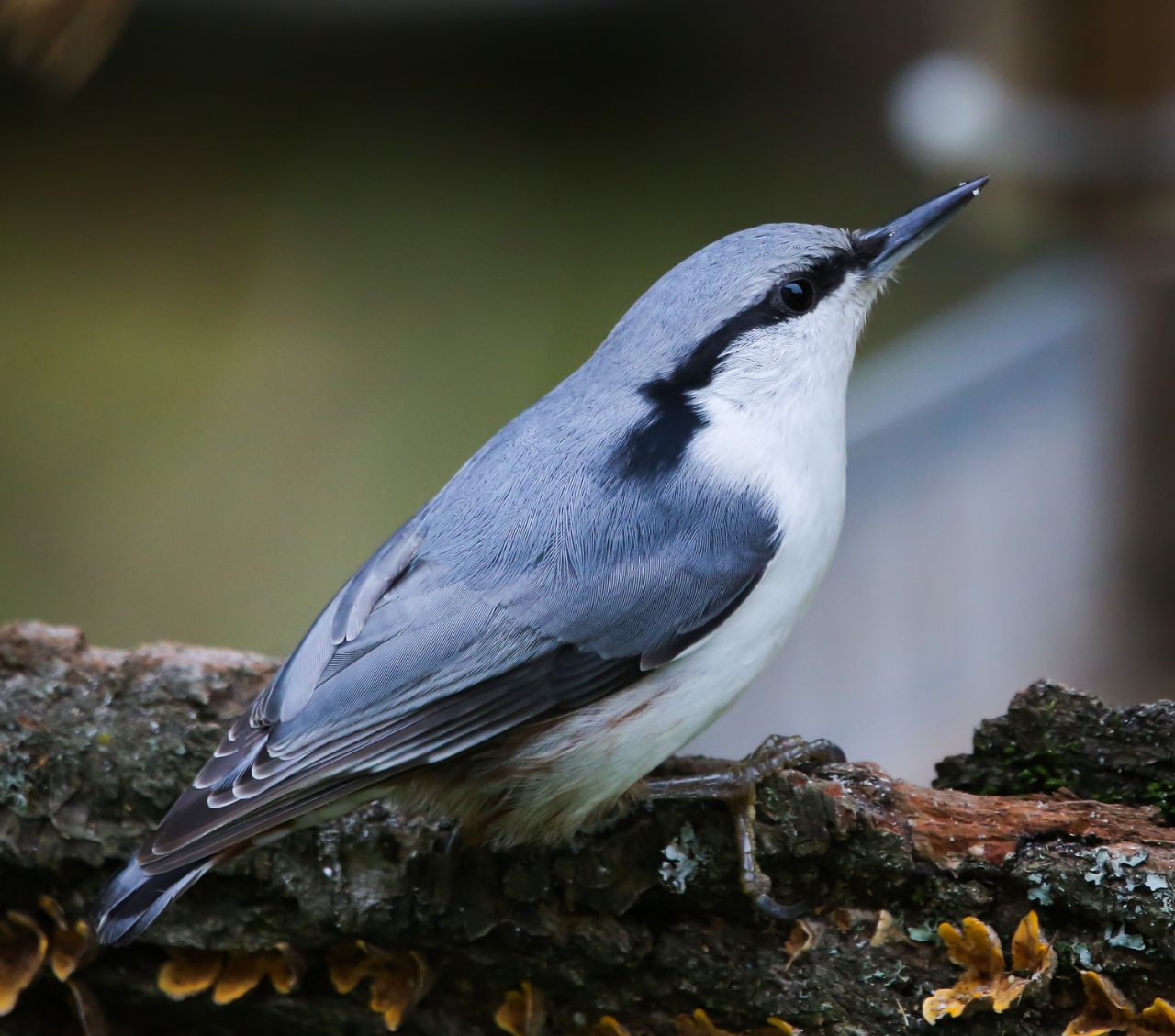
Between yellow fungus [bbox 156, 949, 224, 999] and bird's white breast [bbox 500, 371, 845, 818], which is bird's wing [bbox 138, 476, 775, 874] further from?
yellow fungus [bbox 156, 949, 224, 999]

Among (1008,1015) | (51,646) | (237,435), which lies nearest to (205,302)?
(237,435)

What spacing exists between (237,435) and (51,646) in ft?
16.7

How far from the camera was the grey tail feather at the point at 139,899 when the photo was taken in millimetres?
2221

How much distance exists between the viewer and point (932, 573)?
6.12 meters

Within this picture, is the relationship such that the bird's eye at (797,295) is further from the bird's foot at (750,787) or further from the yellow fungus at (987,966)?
the yellow fungus at (987,966)

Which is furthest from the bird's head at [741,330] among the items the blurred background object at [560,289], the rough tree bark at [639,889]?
the blurred background object at [560,289]

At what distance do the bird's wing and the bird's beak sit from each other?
631 millimetres

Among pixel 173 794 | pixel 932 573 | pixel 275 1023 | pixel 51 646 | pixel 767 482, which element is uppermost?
pixel 932 573

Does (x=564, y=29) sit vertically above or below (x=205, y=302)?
above

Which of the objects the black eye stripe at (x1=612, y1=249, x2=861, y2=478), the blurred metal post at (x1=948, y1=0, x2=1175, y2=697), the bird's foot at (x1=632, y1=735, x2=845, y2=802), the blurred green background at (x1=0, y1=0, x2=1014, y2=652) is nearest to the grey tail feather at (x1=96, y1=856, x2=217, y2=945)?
the bird's foot at (x1=632, y1=735, x2=845, y2=802)

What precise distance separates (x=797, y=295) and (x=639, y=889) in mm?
1097

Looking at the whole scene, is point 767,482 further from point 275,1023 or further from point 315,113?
point 315,113

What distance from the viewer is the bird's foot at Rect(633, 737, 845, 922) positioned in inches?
89.4

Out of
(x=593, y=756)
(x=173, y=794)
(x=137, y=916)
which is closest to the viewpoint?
(x=137, y=916)
